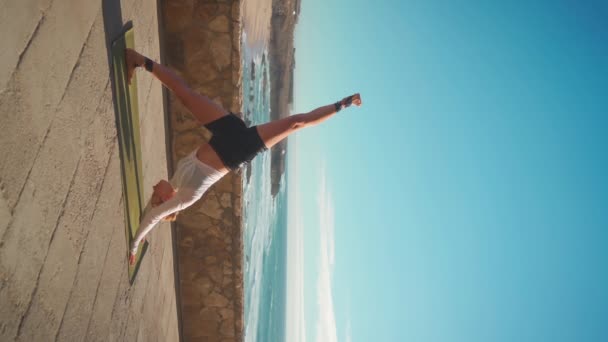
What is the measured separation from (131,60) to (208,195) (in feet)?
6.21

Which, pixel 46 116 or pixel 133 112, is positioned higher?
pixel 133 112

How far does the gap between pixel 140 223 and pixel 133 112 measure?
Result: 847 millimetres

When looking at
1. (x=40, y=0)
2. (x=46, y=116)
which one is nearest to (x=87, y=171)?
(x=46, y=116)

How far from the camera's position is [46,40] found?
1.68 metres

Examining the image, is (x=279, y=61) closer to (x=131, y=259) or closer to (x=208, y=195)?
(x=208, y=195)

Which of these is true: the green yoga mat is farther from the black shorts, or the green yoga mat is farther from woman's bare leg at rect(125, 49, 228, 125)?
the black shorts

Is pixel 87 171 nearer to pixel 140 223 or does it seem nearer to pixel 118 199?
pixel 118 199

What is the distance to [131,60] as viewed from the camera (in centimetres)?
278

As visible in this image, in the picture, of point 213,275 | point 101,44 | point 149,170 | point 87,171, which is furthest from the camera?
point 213,275

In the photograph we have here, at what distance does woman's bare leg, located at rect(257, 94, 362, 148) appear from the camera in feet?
10.1

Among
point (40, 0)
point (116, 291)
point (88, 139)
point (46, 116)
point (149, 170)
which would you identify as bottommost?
point (116, 291)

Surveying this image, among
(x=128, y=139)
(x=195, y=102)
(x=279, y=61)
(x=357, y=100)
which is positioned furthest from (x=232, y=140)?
(x=279, y=61)

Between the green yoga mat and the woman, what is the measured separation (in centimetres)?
13

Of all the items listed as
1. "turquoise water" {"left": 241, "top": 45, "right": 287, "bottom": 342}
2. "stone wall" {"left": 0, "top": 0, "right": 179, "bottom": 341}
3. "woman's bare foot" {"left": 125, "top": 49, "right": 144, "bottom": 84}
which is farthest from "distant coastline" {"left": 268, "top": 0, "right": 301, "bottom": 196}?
"stone wall" {"left": 0, "top": 0, "right": 179, "bottom": 341}
